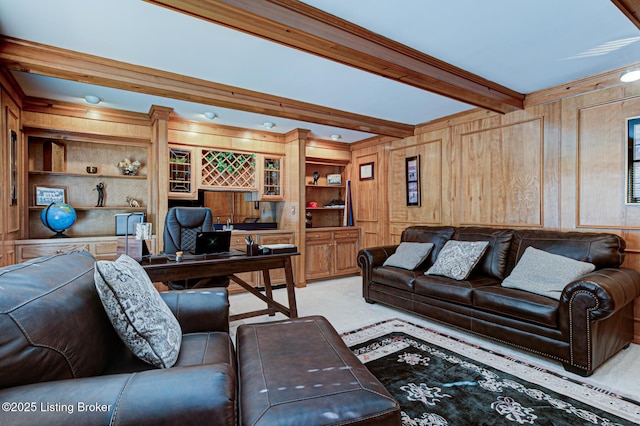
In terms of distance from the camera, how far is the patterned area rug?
179 centimetres

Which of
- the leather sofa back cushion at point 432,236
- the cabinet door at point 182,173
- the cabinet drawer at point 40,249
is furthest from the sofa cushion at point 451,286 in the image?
the cabinet drawer at point 40,249

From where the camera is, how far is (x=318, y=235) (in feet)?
17.1

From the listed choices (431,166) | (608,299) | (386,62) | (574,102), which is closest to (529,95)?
(574,102)

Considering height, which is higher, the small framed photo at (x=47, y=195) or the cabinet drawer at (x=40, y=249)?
the small framed photo at (x=47, y=195)

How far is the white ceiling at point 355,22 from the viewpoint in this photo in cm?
200

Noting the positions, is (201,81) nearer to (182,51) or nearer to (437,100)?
(182,51)

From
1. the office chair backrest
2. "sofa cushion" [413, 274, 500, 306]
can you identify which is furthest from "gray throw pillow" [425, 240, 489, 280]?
the office chair backrest

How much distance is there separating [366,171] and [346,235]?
119cm

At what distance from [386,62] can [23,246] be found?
3929 mm

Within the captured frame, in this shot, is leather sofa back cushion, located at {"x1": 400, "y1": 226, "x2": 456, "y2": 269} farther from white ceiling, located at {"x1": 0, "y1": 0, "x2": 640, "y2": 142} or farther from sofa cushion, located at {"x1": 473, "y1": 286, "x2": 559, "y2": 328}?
white ceiling, located at {"x1": 0, "y1": 0, "x2": 640, "y2": 142}

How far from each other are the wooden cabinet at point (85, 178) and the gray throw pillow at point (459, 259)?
3816 millimetres

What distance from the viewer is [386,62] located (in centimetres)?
242

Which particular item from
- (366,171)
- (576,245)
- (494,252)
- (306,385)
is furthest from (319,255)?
(306,385)

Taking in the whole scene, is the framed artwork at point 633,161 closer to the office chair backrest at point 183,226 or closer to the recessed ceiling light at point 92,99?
the office chair backrest at point 183,226
